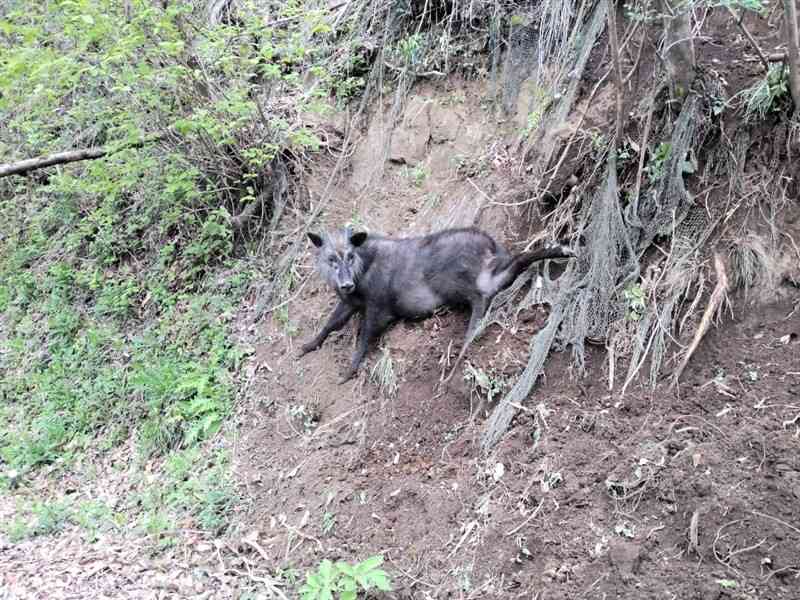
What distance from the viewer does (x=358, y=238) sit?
620 centimetres

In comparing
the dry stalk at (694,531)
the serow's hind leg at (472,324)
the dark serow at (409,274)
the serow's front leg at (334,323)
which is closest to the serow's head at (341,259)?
the dark serow at (409,274)

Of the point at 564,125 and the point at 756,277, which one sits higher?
the point at 564,125

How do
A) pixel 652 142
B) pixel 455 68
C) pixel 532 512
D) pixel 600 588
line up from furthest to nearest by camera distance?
1. pixel 455 68
2. pixel 652 142
3. pixel 532 512
4. pixel 600 588

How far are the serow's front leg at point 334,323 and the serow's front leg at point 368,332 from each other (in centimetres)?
34

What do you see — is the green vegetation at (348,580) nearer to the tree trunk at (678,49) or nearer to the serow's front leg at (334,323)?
the serow's front leg at (334,323)

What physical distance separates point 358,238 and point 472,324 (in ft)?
4.69

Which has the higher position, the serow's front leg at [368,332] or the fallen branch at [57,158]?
the fallen branch at [57,158]

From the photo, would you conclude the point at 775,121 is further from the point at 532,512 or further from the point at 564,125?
the point at 532,512

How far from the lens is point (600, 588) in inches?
149

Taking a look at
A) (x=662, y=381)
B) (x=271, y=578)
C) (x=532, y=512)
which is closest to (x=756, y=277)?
(x=662, y=381)

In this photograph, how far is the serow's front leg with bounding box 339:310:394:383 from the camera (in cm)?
619

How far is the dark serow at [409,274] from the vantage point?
18.6 feet

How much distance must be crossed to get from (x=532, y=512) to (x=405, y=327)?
2.30 m

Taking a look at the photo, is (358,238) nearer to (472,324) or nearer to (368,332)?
(368,332)
